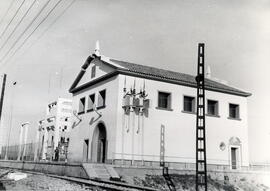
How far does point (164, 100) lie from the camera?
25.8 m

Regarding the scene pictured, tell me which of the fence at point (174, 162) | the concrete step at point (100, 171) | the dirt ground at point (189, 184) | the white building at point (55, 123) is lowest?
the dirt ground at point (189, 184)

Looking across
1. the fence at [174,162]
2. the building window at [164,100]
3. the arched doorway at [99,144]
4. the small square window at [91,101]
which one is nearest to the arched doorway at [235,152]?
the fence at [174,162]

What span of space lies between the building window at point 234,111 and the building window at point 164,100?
22.8ft

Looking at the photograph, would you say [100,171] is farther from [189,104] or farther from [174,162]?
[189,104]

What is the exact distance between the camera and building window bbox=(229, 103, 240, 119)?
29286 millimetres

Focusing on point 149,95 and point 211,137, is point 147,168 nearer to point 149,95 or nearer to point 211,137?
point 149,95

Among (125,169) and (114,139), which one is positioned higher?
(114,139)

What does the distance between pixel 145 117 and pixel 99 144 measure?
4.71 metres

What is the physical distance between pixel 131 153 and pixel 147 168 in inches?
116

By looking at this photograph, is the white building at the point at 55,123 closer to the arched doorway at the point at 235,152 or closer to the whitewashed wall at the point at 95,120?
the whitewashed wall at the point at 95,120

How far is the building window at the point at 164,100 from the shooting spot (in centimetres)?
2545

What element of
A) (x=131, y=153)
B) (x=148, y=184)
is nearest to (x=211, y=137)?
(x=131, y=153)

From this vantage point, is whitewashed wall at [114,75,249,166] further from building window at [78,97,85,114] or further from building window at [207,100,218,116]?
building window at [78,97,85,114]

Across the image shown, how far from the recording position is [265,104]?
39.9 ft
